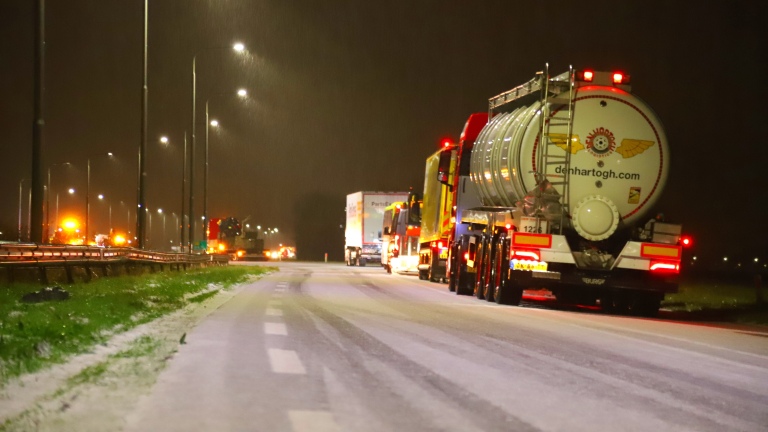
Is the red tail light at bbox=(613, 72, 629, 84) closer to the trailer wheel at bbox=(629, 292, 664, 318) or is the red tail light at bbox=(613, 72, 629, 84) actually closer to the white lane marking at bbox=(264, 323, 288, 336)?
the trailer wheel at bbox=(629, 292, 664, 318)

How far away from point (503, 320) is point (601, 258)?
15.7 ft

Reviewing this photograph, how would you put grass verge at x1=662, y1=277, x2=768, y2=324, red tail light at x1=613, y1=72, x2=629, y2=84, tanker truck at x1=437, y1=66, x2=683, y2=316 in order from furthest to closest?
grass verge at x1=662, y1=277, x2=768, y2=324 < red tail light at x1=613, y1=72, x2=629, y2=84 < tanker truck at x1=437, y1=66, x2=683, y2=316

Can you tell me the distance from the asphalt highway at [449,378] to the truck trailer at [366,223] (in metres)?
49.5

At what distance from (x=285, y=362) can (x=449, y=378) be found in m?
1.69

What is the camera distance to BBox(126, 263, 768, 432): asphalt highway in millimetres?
7051

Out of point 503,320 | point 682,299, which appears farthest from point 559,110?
point 682,299

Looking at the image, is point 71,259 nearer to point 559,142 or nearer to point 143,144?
point 143,144

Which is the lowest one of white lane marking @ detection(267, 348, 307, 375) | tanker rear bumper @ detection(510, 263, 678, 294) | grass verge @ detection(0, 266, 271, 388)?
white lane marking @ detection(267, 348, 307, 375)

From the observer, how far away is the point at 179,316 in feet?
52.6

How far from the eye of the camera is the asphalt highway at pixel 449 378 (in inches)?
278

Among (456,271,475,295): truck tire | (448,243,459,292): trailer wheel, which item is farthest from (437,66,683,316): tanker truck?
(448,243,459,292): trailer wheel

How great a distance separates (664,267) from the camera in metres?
21.0

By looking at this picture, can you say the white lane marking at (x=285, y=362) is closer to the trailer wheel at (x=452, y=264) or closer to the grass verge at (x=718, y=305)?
the grass verge at (x=718, y=305)

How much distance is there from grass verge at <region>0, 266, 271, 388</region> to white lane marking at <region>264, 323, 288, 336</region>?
1.74m
